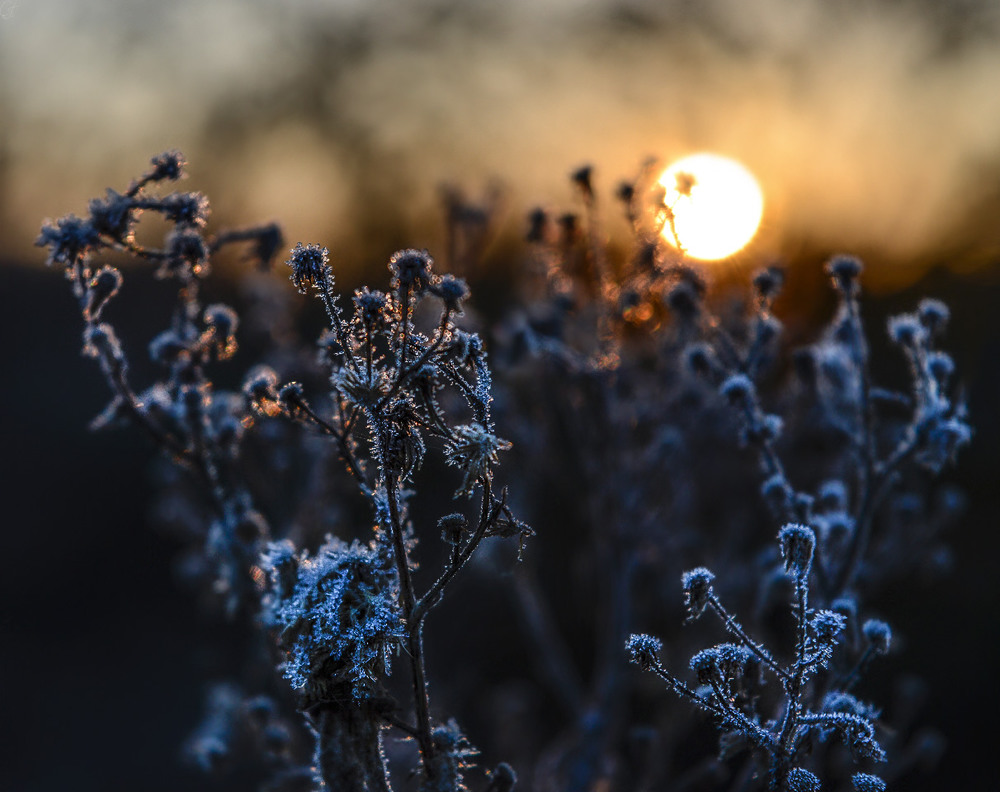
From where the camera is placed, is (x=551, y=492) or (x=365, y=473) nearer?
(x=365, y=473)

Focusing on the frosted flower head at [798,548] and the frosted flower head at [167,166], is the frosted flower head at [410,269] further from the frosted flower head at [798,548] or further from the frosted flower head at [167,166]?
the frosted flower head at [798,548]

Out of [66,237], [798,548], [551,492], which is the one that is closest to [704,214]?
[798,548]

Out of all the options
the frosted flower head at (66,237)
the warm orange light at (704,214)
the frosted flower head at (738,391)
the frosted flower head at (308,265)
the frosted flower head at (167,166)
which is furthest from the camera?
the warm orange light at (704,214)

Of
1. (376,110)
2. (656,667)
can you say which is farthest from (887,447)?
(376,110)

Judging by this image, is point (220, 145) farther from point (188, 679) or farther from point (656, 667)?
point (656, 667)

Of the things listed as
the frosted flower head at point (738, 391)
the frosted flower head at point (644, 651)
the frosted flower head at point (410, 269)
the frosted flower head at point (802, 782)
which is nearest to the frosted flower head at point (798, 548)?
the frosted flower head at point (644, 651)

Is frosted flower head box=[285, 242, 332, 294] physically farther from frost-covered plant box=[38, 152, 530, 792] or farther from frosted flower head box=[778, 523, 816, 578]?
frosted flower head box=[778, 523, 816, 578]

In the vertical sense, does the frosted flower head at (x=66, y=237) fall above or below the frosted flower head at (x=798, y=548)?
above

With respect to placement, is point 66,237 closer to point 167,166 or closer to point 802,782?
point 167,166

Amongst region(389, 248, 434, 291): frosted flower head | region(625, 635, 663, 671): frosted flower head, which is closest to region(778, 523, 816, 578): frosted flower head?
region(625, 635, 663, 671): frosted flower head
